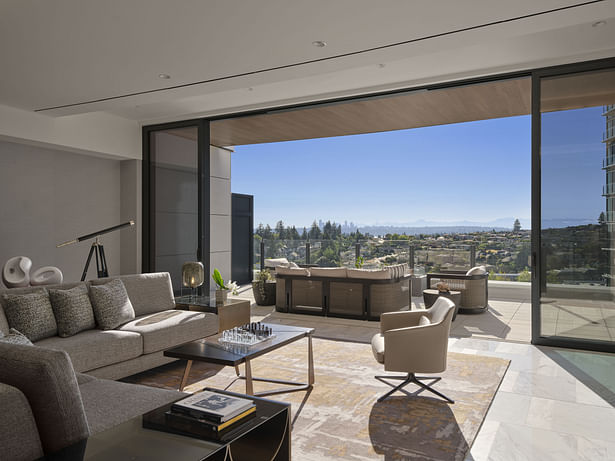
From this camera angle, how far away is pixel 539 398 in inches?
130

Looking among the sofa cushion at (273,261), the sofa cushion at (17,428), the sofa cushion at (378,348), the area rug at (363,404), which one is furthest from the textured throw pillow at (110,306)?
the sofa cushion at (273,261)

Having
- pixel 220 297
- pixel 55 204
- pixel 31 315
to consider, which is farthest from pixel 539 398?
pixel 55 204

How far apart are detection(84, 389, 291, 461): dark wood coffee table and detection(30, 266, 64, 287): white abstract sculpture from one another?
298 centimetres

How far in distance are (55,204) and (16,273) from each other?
2.27 metres

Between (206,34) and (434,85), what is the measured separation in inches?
110

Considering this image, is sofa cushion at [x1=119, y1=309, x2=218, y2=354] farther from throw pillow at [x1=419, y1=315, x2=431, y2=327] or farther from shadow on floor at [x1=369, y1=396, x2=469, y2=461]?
throw pillow at [x1=419, y1=315, x2=431, y2=327]

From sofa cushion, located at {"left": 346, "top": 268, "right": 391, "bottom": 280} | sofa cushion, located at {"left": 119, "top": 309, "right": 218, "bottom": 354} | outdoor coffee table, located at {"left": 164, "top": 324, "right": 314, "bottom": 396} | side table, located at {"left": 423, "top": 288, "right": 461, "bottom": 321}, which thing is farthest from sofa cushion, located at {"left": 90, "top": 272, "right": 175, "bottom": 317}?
side table, located at {"left": 423, "top": 288, "right": 461, "bottom": 321}

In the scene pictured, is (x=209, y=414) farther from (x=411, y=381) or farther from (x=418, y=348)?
(x=411, y=381)

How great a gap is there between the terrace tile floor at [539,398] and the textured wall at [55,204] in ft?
12.0

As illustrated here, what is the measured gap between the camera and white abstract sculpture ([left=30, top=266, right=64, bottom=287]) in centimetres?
420

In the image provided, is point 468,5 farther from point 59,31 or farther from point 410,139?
point 410,139

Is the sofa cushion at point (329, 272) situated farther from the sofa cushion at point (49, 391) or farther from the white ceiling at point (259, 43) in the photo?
the sofa cushion at point (49, 391)

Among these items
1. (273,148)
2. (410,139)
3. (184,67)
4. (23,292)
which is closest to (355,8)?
(184,67)

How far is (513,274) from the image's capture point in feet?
26.2
